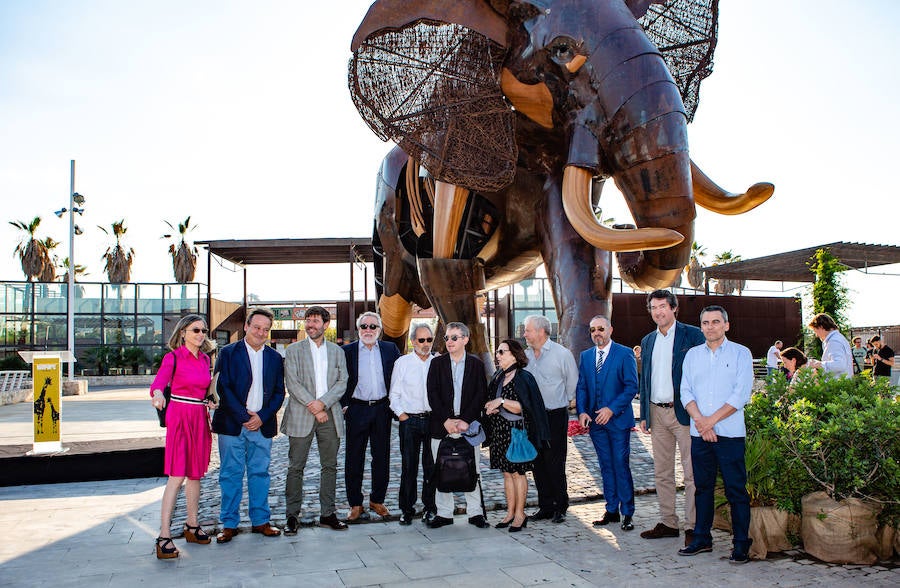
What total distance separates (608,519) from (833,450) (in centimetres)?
151

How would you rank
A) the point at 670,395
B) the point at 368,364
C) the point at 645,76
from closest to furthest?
the point at 670,395 → the point at 645,76 → the point at 368,364

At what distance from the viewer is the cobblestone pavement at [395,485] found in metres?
5.42

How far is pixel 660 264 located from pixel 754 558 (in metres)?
2.48

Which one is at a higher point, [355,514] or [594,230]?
[594,230]

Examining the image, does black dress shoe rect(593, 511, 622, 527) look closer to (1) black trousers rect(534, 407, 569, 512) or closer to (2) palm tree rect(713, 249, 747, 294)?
(1) black trousers rect(534, 407, 569, 512)

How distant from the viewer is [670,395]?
4.72m

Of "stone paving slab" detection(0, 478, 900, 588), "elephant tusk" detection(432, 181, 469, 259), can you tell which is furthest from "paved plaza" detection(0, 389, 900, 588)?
"elephant tusk" detection(432, 181, 469, 259)

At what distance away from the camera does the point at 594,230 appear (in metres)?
5.03

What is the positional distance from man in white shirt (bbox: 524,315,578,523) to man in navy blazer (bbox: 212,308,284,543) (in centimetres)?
184

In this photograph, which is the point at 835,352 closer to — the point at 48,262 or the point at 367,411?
the point at 367,411

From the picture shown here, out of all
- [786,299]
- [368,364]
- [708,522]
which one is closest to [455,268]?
[368,364]

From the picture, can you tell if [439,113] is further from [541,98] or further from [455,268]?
[455,268]

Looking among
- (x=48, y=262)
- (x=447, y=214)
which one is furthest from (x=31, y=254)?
(x=447, y=214)

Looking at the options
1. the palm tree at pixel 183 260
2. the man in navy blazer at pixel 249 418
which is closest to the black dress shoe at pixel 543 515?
the man in navy blazer at pixel 249 418
